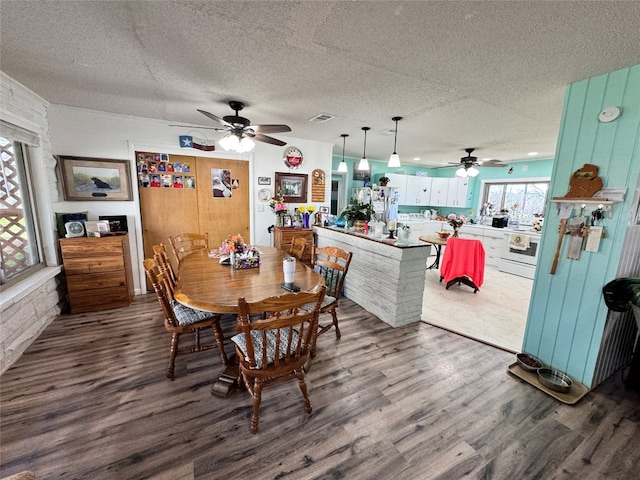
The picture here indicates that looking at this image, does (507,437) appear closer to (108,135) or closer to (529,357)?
(529,357)

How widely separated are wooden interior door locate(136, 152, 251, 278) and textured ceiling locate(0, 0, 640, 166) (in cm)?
98

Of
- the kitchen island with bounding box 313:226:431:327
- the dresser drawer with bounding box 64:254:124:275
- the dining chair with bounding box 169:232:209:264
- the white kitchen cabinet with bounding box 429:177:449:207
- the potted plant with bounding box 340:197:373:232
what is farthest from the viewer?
the white kitchen cabinet with bounding box 429:177:449:207

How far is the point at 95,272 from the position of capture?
2.97 m

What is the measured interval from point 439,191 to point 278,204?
4930 millimetres

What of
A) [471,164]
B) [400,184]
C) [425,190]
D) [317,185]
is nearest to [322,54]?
[317,185]

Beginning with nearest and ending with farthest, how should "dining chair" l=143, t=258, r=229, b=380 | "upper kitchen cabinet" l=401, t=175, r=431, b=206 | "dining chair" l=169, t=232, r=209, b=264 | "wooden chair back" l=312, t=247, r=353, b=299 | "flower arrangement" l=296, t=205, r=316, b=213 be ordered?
"dining chair" l=143, t=258, r=229, b=380, "wooden chair back" l=312, t=247, r=353, b=299, "dining chair" l=169, t=232, r=209, b=264, "flower arrangement" l=296, t=205, r=316, b=213, "upper kitchen cabinet" l=401, t=175, r=431, b=206

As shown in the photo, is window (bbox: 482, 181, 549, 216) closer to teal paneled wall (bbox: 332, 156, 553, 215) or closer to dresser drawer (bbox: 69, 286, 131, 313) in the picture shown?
teal paneled wall (bbox: 332, 156, 553, 215)

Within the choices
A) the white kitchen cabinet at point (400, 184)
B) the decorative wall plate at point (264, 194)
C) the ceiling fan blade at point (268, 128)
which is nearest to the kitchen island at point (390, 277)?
the ceiling fan blade at point (268, 128)

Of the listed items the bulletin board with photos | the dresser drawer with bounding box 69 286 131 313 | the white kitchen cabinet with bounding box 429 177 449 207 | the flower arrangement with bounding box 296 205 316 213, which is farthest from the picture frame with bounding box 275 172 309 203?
the white kitchen cabinet with bounding box 429 177 449 207

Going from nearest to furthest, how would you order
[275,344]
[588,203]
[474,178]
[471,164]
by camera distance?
[275,344], [588,203], [471,164], [474,178]

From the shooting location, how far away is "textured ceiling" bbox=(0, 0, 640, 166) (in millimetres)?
1306

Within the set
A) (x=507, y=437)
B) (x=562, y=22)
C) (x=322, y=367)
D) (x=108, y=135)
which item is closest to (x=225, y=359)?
(x=322, y=367)

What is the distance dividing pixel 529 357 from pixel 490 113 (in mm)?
2403

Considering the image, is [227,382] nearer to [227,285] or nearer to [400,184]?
[227,285]
